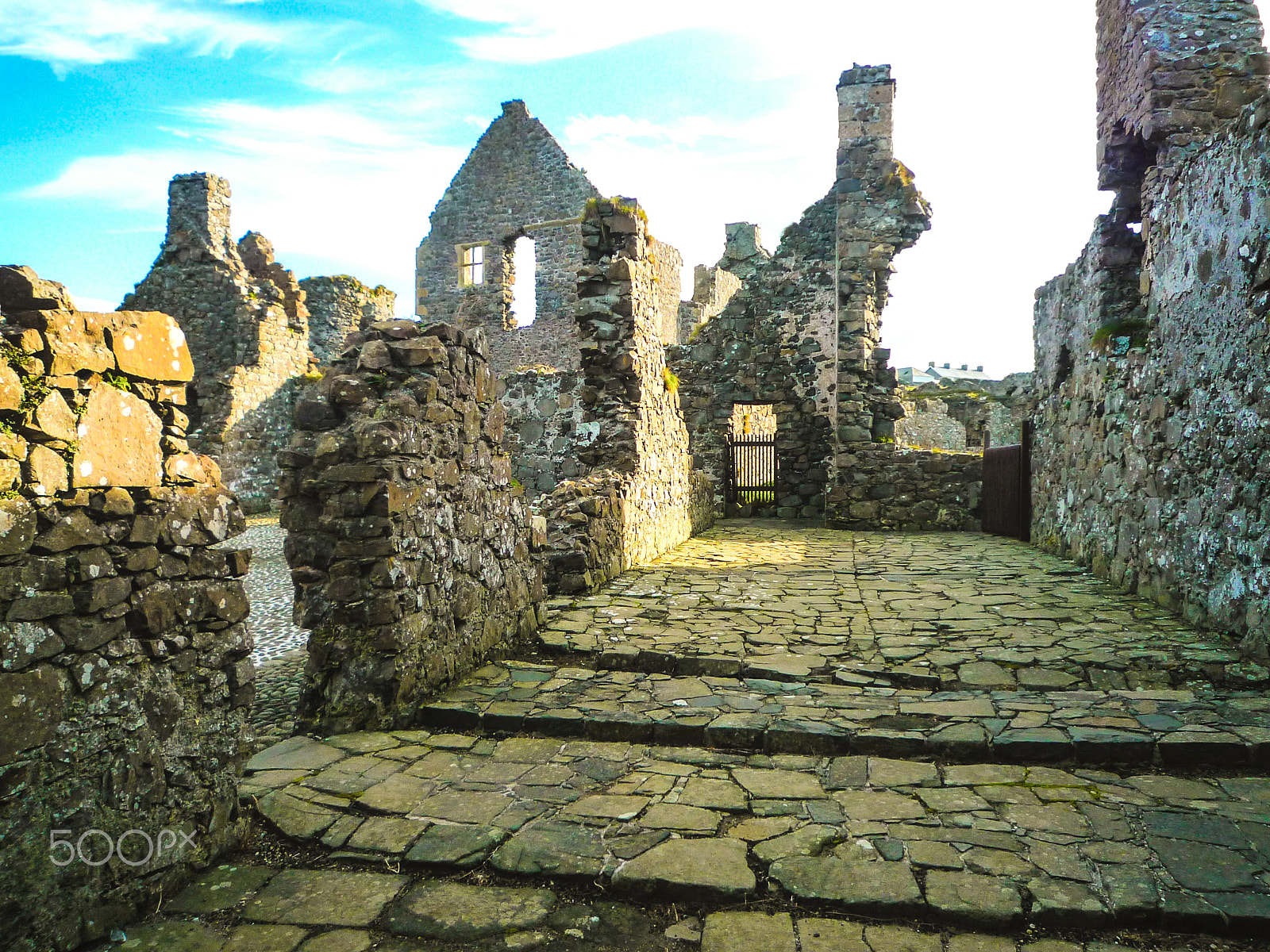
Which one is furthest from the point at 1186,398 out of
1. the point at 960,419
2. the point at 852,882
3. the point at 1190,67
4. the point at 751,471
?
the point at 960,419

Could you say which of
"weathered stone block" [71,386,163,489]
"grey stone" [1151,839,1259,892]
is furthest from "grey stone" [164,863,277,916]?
"grey stone" [1151,839,1259,892]

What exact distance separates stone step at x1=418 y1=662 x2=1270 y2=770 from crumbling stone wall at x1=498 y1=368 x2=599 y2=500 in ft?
29.9

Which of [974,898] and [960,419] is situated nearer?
[974,898]

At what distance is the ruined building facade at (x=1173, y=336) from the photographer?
508 cm

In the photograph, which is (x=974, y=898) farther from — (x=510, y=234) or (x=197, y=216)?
(x=510, y=234)

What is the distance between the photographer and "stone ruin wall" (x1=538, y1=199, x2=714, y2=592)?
25.8 ft

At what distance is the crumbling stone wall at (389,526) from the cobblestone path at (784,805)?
0.27 metres

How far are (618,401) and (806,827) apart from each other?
627 cm

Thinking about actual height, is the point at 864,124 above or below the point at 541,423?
above

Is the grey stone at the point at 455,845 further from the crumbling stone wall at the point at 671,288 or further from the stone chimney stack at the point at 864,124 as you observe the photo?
the crumbling stone wall at the point at 671,288

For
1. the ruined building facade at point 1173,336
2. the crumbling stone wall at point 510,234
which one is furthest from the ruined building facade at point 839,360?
the crumbling stone wall at point 510,234

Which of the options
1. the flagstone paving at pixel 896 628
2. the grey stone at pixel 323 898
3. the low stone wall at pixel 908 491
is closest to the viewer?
the grey stone at pixel 323 898

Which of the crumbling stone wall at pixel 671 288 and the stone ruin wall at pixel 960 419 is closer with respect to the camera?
the stone ruin wall at pixel 960 419

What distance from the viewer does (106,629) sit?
251 cm
